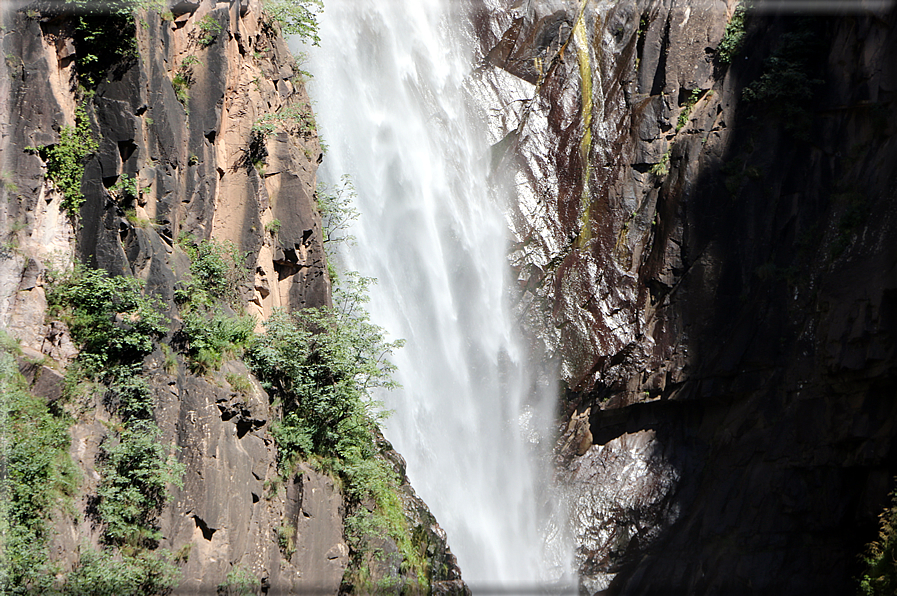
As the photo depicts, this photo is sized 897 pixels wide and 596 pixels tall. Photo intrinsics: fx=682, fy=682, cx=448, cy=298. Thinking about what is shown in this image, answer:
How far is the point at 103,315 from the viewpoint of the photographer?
30.0 feet

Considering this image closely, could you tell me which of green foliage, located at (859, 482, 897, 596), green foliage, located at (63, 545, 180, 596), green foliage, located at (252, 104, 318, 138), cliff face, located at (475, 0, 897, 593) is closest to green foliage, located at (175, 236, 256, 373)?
green foliage, located at (252, 104, 318, 138)

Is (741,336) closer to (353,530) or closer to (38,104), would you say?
(353,530)

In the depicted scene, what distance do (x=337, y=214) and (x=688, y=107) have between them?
35.5 ft

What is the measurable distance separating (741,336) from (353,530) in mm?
11864

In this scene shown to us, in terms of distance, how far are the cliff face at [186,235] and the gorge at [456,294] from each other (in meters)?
0.05

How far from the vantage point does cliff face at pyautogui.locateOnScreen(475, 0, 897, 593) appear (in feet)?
54.3

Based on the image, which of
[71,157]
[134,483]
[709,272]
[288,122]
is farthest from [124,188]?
[709,272]

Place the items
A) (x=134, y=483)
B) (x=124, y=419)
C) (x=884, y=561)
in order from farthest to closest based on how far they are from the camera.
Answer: (x=884, y=561), (x=124, y=419), (x=134, y=483)

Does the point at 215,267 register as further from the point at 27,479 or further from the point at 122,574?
the point at 122,574

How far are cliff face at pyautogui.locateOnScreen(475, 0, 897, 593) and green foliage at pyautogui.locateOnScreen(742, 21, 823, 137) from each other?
54 millimetres

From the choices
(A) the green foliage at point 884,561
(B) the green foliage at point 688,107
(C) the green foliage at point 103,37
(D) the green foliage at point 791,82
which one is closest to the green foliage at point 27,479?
(C) the green foliage at point 103,37

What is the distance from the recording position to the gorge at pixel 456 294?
9078 mm

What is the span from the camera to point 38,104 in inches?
357

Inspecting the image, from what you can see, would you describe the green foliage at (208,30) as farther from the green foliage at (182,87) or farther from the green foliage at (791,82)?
the green foliage at (791,82)
